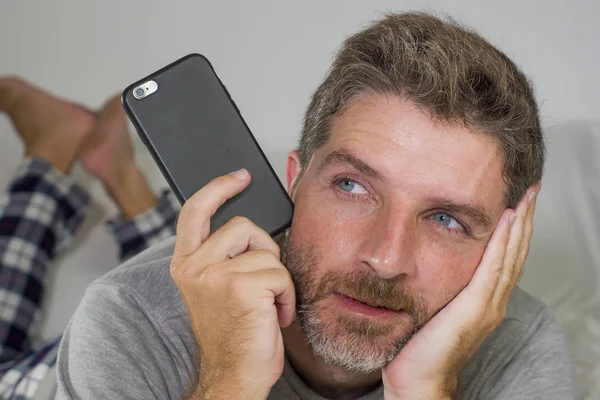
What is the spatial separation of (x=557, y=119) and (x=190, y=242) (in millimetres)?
1312

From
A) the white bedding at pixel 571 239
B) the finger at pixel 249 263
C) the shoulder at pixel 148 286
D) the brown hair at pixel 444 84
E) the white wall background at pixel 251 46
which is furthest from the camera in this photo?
the white wall background at pixel 251 46

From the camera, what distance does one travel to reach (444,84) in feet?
3.65

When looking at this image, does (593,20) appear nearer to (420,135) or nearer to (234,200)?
(420,135)

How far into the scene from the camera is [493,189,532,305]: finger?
116cm

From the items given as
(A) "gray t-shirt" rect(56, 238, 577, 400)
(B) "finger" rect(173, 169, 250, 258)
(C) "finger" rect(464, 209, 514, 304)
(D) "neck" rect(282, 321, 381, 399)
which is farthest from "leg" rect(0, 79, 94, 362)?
(C) "finger" rect(464, 209, 514, 304)

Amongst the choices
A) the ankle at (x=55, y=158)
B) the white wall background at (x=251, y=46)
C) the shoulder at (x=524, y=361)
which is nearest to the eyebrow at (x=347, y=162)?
the shoulder at (x=524, y=361)

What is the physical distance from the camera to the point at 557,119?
6.57 feet

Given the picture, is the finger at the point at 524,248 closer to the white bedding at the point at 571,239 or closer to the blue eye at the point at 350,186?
the blue eye at the point at 350,186

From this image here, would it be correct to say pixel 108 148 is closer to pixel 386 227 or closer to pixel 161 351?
pixel 161 351

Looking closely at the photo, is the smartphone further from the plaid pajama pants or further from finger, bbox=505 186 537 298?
the plaid pajama pants

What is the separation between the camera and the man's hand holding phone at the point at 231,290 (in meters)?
1.00

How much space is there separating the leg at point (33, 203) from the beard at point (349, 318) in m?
0.91

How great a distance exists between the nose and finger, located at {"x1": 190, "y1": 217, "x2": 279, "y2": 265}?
0.14 meters

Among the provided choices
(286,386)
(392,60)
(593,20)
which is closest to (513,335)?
(286,386)
